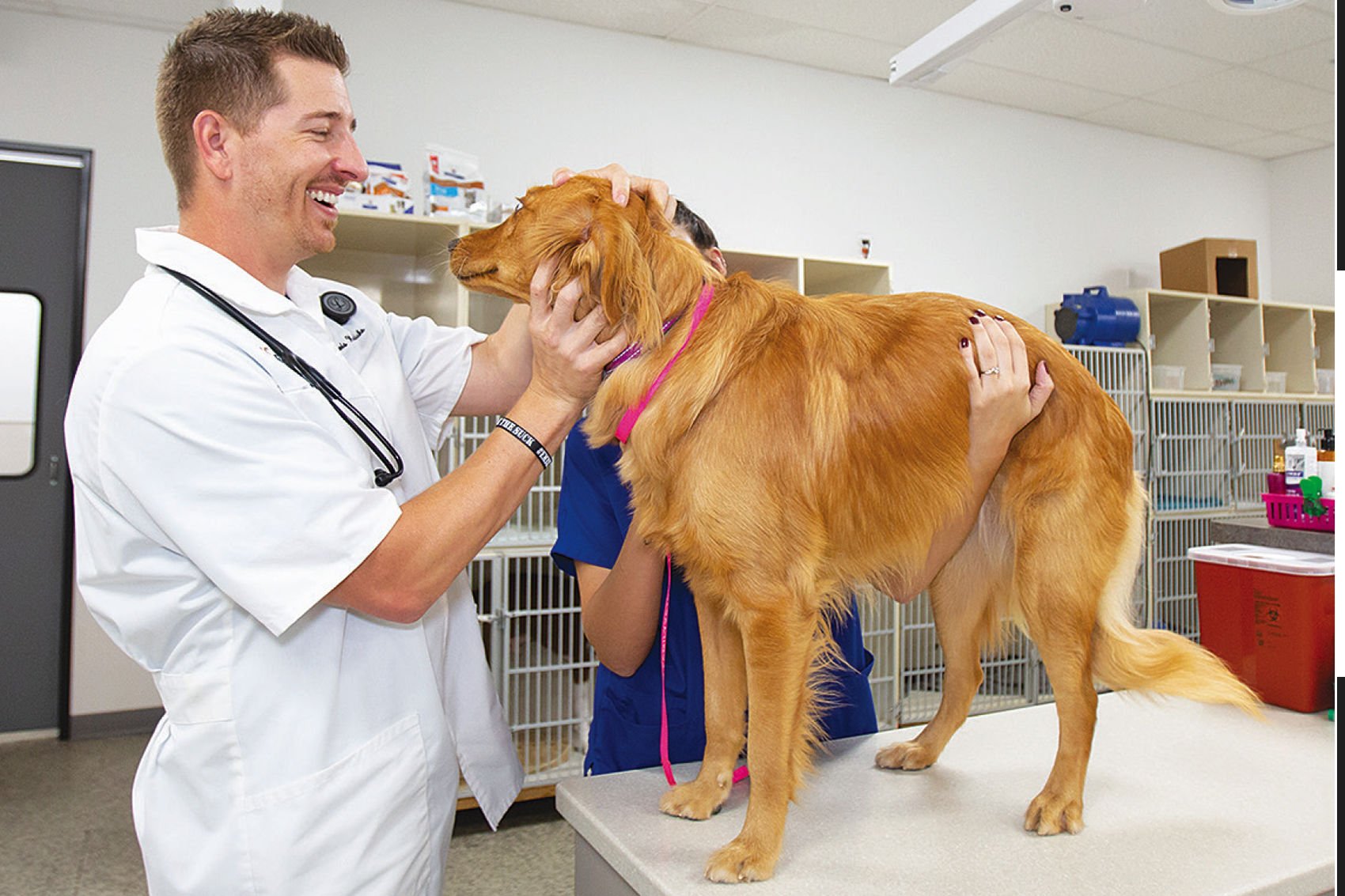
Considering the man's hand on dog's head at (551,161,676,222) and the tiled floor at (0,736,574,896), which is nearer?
the man's hand on dog's head at (551,161,676,222)

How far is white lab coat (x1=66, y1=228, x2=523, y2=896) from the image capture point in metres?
0.97

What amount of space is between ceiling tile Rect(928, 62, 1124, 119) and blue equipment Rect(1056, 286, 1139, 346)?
4.24ft

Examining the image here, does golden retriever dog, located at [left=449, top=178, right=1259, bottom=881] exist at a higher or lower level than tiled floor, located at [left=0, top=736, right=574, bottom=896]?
higher

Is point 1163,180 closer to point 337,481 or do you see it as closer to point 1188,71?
point 1188,71

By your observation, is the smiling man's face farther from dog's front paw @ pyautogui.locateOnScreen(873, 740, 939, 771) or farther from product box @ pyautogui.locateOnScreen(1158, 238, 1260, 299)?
product box @ pyautogui.locateOnScreen(1158, 238, 1260, 299)

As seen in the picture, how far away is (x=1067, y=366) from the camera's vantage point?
1265 mm

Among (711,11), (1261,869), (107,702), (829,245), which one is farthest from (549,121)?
(1261,869)

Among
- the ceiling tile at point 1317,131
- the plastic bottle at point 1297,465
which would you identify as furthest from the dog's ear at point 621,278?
the ceiling tile at point 1317,131

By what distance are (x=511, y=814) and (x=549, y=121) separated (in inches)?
121

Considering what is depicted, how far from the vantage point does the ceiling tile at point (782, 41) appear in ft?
14.0

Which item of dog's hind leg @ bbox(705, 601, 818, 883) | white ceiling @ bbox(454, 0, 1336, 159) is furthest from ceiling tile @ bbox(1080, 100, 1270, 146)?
dog's hind leg @ bbox(705, 601, 818, 883)

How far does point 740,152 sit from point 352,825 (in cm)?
422

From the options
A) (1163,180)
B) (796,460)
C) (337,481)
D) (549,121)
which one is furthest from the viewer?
(1163,180)

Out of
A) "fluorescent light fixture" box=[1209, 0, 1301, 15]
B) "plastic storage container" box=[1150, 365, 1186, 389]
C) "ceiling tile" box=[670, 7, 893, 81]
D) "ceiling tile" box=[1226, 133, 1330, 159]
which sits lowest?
"plastic storage container" box=[1150, 365, 1186, 389]
